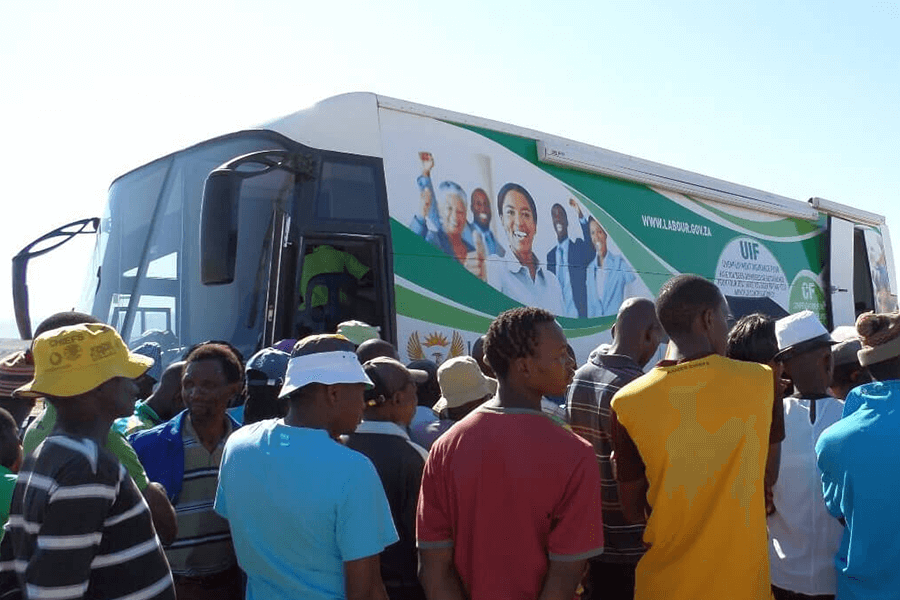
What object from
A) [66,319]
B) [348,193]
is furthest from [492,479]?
[348,193]

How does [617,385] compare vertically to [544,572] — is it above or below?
above

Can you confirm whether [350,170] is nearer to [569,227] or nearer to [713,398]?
[569,227]

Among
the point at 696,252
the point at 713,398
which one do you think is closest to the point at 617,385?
the point at 713,398

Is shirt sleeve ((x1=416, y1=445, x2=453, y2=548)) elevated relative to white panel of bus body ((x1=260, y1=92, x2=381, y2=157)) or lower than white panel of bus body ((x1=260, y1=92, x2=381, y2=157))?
lower

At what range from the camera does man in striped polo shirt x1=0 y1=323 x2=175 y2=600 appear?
203cm

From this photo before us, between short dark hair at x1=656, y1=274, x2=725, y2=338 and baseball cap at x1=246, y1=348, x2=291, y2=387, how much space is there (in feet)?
5.57

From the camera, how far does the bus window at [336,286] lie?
5.41 m

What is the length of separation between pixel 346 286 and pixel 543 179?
2.19m

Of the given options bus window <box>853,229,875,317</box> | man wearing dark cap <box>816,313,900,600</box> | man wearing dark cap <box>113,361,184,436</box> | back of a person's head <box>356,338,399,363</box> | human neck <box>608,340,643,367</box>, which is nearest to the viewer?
man wearing dark cap <box>816,313,900,600</box>

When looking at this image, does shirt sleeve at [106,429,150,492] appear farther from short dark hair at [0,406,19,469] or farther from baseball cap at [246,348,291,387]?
baseball cap at [246,348,291,387]

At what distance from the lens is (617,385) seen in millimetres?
3209

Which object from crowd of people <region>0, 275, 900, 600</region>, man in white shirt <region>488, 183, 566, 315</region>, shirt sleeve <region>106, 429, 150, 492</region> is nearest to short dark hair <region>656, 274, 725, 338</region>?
crowd of people <region>0, 275, 900, 600</region>

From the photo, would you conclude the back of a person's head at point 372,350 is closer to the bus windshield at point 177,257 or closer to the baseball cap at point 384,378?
the baseball cap at point 384,378

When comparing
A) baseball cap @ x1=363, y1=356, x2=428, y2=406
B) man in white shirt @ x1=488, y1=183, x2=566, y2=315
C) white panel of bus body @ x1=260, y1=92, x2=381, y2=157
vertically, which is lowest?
baseball cap @ x1=363, y1=356, x2=428, y2=406
